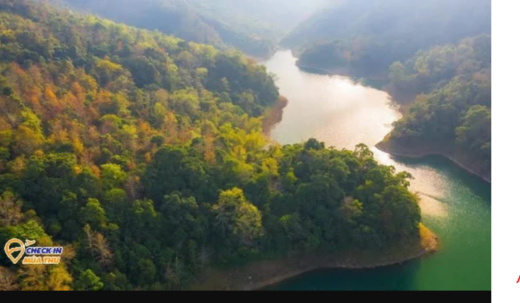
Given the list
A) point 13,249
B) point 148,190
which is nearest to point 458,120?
point 148,190

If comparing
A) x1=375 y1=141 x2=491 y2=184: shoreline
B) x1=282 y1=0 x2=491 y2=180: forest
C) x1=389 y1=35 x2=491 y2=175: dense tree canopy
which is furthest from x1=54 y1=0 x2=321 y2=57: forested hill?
x1=375 y1=141 x2=491 y2=184: shoreline

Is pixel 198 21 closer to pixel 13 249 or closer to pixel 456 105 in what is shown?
pixel 456 105

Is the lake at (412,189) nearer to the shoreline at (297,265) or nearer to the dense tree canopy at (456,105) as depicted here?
the shoreline at (297,265)

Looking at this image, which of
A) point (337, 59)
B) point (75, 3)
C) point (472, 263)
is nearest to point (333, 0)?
point (337, 59)

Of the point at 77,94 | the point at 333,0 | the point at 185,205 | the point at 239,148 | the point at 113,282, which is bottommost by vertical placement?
the point at 113,282

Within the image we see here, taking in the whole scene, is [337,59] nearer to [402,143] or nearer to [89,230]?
[402,143]

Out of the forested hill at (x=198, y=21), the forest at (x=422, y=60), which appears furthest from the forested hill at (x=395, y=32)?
the forested hill at (x=198, y=21)
